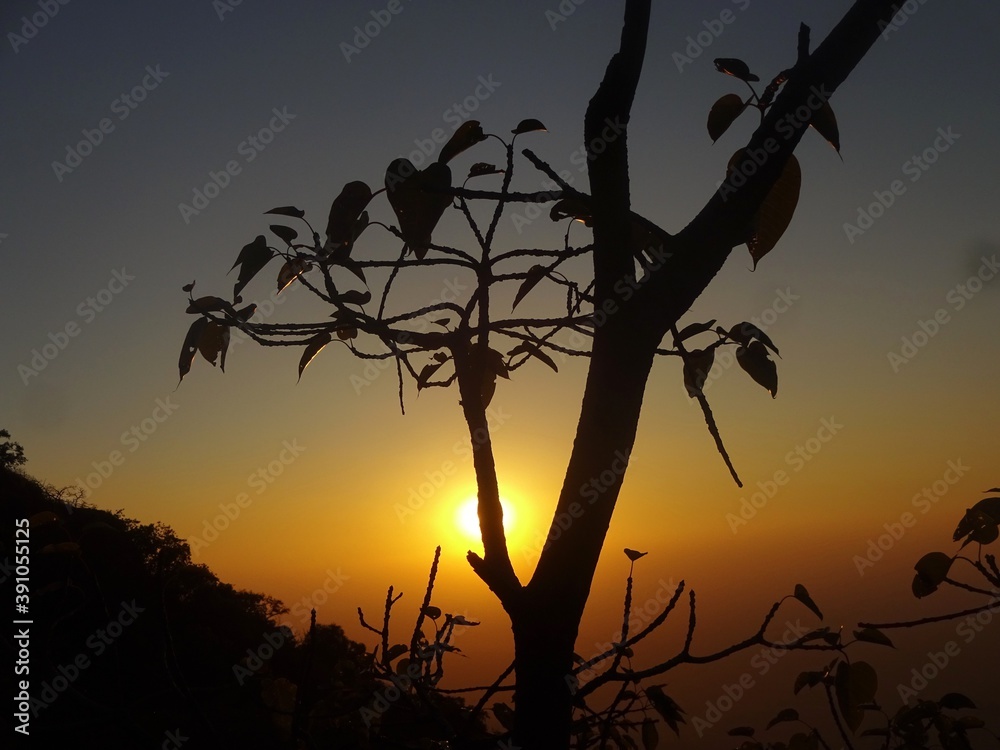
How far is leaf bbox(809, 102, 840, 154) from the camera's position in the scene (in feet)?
4.15

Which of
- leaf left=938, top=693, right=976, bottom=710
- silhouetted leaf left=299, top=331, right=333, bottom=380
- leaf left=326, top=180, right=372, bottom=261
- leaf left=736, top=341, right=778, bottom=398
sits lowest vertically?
silhouetted leaf left=299, top=331, right=333, bottom=380

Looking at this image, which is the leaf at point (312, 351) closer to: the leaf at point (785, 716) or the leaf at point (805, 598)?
the leaf at point (805, 598)

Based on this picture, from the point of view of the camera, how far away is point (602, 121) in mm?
1168

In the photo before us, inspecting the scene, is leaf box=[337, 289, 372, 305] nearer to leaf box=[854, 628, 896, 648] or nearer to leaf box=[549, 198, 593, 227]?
leaf box=[549, 198, 593, 227]

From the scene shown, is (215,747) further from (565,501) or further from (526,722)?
(565,501)

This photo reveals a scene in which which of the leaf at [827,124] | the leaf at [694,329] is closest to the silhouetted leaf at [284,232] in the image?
the leaf at [694,329]

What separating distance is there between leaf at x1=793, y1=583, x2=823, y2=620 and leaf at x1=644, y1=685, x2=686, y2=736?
1.41 feet

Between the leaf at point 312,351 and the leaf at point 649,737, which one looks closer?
the leaf at point 312,351

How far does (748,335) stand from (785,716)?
241 centimetres

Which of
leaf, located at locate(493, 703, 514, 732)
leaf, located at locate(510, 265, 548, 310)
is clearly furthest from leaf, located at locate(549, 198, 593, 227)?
leaf, located at locate(493, 703, 514, 732)

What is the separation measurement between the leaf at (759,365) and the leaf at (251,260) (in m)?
1.16

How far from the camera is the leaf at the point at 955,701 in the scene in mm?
2816

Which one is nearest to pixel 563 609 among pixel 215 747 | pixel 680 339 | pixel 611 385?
pixel 611 385

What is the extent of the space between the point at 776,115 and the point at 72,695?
5.64 ft
